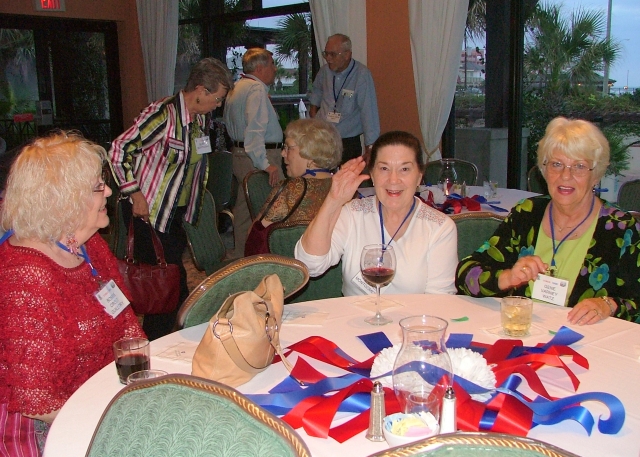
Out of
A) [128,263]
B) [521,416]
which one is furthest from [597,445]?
[128,263]

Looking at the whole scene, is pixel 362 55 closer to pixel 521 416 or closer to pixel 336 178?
pixel 336 178

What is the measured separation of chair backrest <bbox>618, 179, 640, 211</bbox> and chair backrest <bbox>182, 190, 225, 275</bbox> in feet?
8.25

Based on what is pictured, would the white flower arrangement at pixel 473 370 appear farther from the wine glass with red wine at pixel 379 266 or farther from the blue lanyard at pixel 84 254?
the blue lanyard at pixel 84 254

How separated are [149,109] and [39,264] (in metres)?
1.99

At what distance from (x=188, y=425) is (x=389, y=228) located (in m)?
1.66

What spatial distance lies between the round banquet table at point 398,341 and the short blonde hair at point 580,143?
611mm

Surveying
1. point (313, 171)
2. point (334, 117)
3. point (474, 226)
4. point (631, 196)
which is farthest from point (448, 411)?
point (334, 117)

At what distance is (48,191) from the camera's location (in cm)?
191

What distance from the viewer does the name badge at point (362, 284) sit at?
246cm

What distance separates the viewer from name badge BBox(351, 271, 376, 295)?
246 centimetres

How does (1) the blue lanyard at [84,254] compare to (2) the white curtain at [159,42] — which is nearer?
(1) the blue lanyard at [84,254]

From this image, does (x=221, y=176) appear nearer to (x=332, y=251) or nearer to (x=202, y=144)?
(x=202, y=144)

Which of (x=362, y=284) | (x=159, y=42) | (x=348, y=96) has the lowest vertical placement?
(x=362, y=284)

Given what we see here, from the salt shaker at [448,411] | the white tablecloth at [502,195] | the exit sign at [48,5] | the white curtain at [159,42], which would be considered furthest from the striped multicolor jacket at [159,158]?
the exit sign at [48,5]
